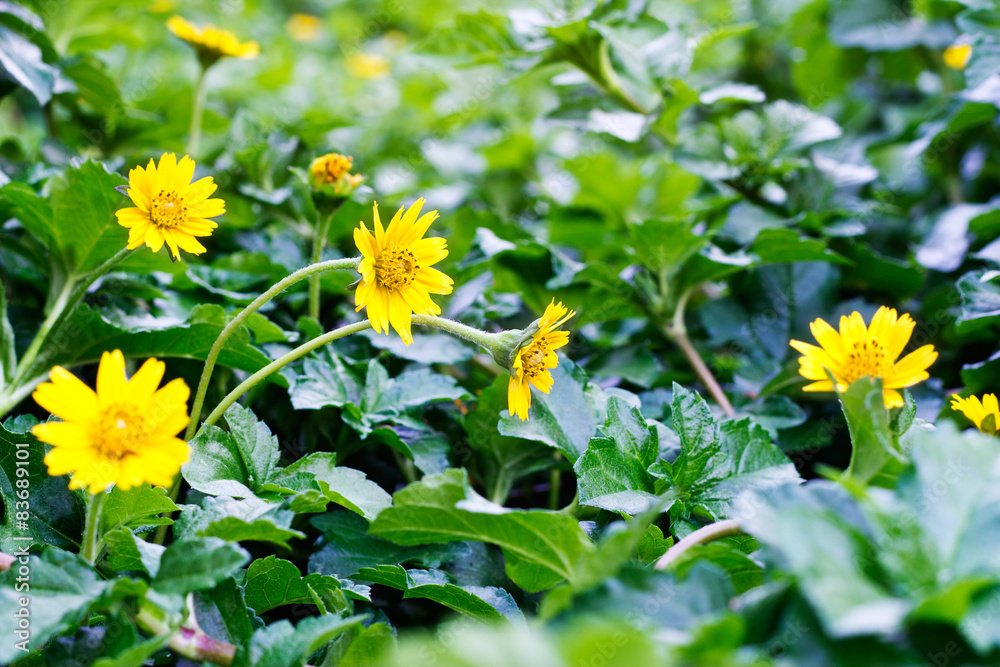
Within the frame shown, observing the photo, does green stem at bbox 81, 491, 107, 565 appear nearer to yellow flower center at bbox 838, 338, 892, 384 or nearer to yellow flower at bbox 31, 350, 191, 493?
yellow flower at bbox 31, 350, 191, 493

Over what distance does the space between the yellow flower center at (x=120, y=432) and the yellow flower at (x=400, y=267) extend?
12.0 inches

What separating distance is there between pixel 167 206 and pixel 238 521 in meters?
0.44

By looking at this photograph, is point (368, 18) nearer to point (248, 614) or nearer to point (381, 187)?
point (381, 187)

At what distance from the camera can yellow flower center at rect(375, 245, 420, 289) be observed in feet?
3.27

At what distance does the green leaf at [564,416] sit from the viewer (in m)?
1.07

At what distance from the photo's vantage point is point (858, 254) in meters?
1.49

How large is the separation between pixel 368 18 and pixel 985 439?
3278mm

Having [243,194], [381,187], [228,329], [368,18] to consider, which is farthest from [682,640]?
[368,18]

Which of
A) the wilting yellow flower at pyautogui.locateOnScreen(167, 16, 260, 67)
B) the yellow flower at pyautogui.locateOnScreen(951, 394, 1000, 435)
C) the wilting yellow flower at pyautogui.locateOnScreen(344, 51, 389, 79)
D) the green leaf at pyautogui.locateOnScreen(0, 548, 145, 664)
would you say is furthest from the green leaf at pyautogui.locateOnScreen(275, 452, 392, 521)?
the wilting yellow flower at pyautogui.locateOnScreen(344, 51, 389, 79)

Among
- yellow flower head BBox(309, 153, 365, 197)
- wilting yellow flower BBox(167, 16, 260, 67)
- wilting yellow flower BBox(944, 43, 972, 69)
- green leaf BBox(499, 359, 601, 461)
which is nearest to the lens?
green leaf BBox(499, 359, 601, 461)

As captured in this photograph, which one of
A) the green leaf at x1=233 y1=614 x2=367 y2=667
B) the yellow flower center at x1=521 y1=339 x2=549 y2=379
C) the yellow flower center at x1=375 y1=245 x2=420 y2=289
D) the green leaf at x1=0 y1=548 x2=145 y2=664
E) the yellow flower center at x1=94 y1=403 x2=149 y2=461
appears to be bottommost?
the green leaf at x1=233 y1=614 x2=367 y2=667

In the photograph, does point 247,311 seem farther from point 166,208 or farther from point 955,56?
point 955,56

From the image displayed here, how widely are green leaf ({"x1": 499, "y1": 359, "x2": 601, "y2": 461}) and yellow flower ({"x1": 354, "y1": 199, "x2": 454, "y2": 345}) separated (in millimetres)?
204

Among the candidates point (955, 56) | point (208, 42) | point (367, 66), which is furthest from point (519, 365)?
point (367, 66)
